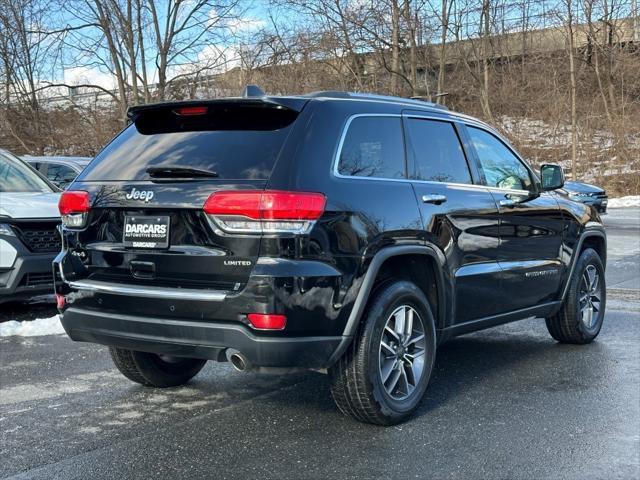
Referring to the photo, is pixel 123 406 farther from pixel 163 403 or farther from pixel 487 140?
pixel 487 140

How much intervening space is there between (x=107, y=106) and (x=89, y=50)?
572cm

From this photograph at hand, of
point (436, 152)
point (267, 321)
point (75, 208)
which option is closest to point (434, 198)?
point (436, 152)

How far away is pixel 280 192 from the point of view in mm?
3850

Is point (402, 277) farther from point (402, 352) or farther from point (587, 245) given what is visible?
point (587, 245)

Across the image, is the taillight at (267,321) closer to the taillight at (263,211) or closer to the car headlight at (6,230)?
the taillight at (263,211)

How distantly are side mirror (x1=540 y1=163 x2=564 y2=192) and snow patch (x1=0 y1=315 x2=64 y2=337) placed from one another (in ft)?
14.7

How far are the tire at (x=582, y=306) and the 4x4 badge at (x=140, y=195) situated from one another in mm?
3797

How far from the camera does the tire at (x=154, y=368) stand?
16.7 feet

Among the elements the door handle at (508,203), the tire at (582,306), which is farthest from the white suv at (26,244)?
the tire at (582,306)

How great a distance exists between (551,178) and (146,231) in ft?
11.2

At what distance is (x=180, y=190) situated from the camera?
160 inches

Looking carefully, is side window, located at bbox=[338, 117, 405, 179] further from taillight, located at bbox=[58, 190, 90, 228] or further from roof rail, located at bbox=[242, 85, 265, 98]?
taillight, located at bbox=[58, 190, 90, 228]

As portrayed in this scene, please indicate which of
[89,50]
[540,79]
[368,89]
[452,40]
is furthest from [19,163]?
[540,79]

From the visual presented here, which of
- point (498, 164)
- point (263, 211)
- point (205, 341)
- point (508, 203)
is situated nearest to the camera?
point (263, 211)
